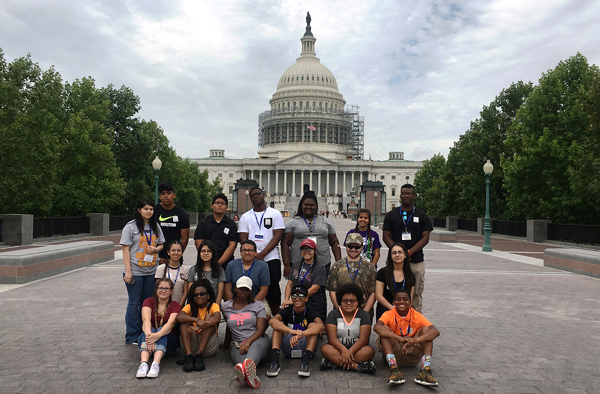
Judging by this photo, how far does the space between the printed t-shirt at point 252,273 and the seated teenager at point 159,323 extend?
84 cm

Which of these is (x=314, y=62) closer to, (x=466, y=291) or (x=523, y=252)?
(x=523, y=252)

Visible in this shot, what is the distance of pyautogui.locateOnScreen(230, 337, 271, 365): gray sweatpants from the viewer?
6.77 m

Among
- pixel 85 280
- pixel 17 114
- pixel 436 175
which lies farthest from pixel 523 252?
pixel 436 175

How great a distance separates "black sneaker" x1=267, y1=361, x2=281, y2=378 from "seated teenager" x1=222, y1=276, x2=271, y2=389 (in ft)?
0.65

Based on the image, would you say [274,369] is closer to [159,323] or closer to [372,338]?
[159,323]

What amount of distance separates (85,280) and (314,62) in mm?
152144

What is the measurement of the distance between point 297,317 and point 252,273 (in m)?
0.93

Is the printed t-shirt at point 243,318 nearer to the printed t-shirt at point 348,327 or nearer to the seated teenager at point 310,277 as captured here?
the seated teenager at point 310,277

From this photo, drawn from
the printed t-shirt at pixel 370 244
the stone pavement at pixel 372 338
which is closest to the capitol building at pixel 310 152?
the stone pavement at pixel 372 338

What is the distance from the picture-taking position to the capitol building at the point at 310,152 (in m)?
140

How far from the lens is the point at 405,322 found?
7008mm

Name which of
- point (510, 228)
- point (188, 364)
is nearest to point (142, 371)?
point (188, 364)

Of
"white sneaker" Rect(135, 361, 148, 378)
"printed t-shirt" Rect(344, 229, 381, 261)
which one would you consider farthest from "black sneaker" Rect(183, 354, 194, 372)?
"printed t-shirt" Rect(344, 229, 381, 261)

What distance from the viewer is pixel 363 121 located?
6260 inches
